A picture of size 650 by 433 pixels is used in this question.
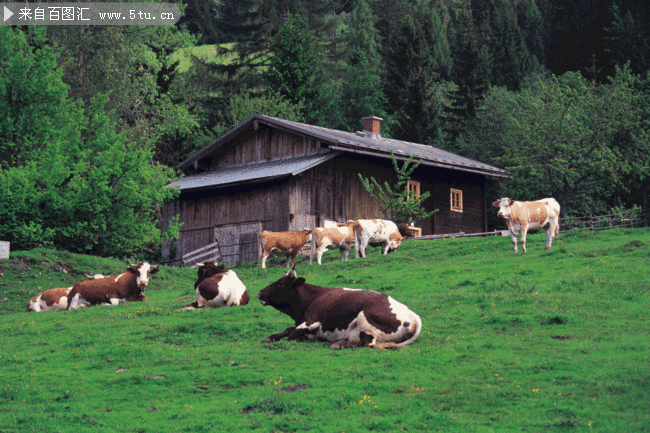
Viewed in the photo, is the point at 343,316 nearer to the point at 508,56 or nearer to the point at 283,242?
the point at 283,242

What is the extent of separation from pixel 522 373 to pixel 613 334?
318cm

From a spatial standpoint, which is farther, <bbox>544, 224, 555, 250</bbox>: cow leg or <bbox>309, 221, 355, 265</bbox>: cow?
<bbox>309, 221, 355, 265</bbox>: cow

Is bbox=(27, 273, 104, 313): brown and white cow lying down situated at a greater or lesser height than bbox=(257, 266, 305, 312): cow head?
lesser

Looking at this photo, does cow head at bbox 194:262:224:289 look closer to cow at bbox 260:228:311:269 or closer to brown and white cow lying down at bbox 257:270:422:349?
brown and white cow lying down at bbox 257:270:422:349

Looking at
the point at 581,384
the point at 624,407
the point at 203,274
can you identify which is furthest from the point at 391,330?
the point at 203,274

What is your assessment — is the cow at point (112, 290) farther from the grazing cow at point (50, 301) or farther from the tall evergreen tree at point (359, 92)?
the tall evergreen tree at point (359, 92)

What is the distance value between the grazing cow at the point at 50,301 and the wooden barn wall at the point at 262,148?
1940 centimetres

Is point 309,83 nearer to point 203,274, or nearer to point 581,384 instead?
point 203,274

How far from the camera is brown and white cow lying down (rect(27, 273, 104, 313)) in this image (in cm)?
2186

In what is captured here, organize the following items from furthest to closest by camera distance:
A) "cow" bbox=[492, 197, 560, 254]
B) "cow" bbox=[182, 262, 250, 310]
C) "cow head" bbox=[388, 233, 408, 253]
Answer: "cow head" bbox=[388, 233, 408, 253], "cow" bbox=[492, 197, 560, 254], "cow" bbox=[182, 262, 250, 310]

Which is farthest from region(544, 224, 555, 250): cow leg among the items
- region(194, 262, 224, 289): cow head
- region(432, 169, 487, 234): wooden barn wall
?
region(432, 169, 487, 234): wooden barn wall

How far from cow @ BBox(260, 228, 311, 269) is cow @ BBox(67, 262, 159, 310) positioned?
8704 millimetres

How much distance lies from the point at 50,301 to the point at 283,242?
1031cm

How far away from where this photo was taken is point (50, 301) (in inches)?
869
